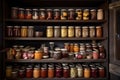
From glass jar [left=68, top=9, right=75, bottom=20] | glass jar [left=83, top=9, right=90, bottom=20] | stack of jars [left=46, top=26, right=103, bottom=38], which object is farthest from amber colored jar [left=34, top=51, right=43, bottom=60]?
glass jar [left=83, top=9, right=90, bottom=20]

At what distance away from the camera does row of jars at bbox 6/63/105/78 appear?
228 cm

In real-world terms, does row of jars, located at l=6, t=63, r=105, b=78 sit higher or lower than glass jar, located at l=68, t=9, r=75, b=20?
lower

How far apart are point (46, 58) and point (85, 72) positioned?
484mm

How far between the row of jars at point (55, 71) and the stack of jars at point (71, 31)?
368 millimetres

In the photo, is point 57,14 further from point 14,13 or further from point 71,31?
point 14,13

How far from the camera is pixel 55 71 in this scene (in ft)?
7.59

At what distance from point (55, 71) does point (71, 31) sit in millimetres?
506

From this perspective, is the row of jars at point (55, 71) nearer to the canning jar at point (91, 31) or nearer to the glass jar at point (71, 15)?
the canning jar at point (91, 31)

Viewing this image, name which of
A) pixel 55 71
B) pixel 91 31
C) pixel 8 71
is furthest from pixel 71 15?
pixel 8 71

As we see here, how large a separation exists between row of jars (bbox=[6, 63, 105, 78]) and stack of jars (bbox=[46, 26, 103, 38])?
1.21ft

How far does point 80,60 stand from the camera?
229 centimetres

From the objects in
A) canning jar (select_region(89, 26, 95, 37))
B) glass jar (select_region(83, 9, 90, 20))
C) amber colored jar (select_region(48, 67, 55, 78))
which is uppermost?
glass jar (select_region(83, 9, 90, 20))

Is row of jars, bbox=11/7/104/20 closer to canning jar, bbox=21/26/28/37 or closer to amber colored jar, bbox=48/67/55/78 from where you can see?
canning jar, bbox=21/26/28/37

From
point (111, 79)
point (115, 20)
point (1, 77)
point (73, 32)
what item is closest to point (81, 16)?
point (73, 32)
